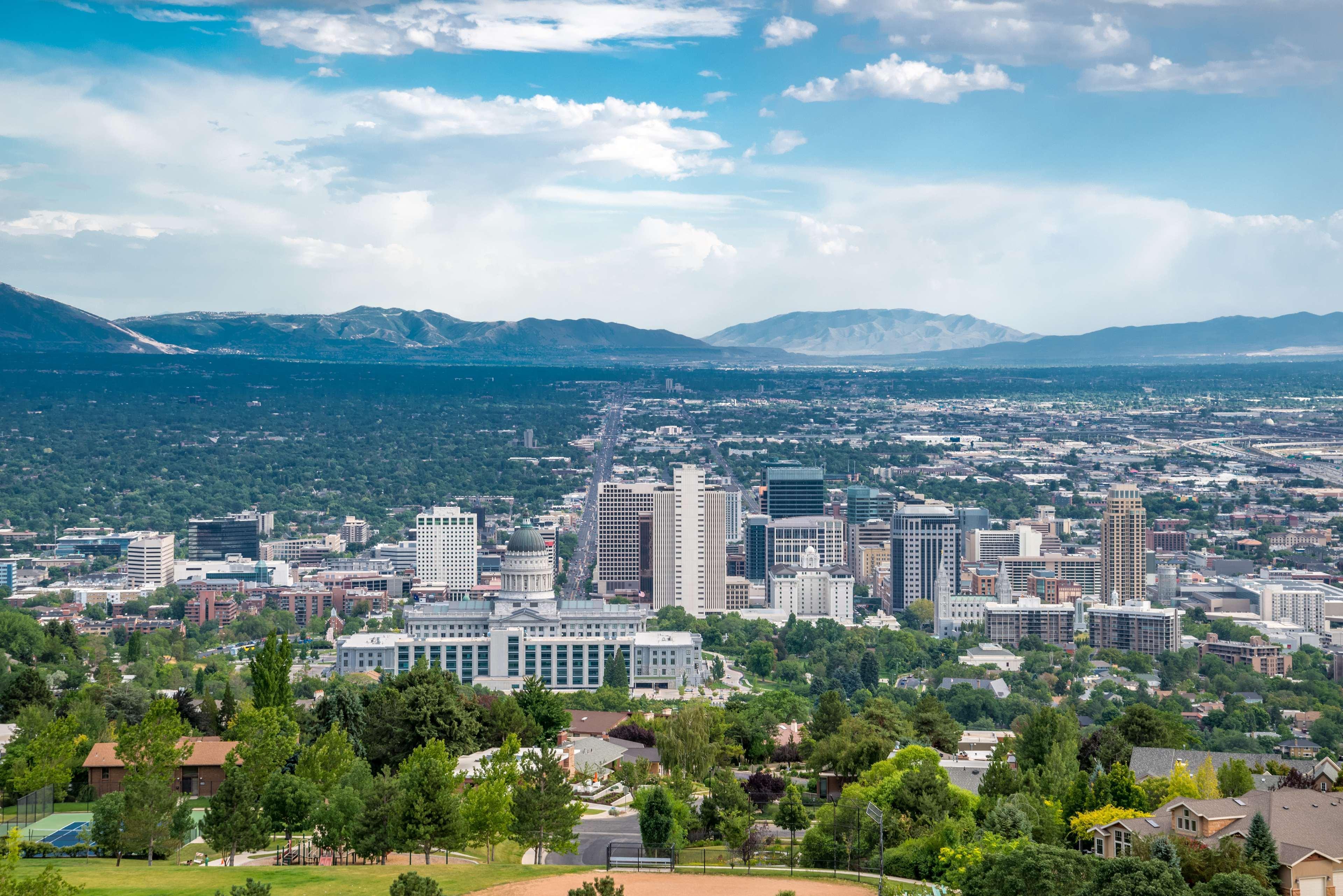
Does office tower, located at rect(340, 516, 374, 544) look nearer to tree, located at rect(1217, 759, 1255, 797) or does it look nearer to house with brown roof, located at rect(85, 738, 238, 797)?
house with brown roof, located at rect(85, 738, 238, 797)

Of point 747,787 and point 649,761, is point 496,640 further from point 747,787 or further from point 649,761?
point 747,787

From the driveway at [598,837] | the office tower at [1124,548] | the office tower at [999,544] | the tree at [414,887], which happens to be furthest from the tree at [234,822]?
the office tower at [999,544]

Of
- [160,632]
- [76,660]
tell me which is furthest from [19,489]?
[76,660]

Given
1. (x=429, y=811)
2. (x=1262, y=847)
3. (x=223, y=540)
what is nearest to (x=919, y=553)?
(x=223, y=540)

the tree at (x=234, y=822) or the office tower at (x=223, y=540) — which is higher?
the tree at (x=234, y=822)

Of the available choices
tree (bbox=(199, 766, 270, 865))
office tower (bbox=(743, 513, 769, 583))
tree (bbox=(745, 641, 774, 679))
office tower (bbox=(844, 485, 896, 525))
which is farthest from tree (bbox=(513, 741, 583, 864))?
office tower (bbox=(844, 485, 896, 525))

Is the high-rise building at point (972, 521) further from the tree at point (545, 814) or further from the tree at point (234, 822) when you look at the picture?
the tree at point (234, 822)

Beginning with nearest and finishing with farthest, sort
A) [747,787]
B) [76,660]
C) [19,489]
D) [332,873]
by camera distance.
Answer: [332,873], [747,787], [76,660], [19,489]
